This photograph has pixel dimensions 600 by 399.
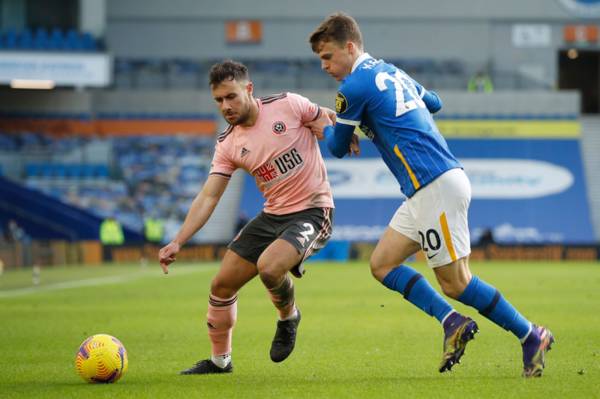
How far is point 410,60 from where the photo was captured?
161ft

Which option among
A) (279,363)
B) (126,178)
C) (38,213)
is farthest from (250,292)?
(126,178)

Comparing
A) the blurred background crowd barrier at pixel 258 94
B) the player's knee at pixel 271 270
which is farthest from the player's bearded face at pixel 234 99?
the blurred background crowd barrier at pixel 258 94

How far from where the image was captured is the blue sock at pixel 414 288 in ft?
27.5

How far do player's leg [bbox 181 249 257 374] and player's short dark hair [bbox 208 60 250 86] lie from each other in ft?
4.53

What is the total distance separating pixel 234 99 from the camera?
9.06 m

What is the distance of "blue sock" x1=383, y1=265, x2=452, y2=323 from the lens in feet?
27.5

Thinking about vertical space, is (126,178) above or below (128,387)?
below

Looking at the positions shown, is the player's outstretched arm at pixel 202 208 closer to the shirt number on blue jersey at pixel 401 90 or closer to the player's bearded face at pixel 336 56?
the player's bearded face at pixel 336 56

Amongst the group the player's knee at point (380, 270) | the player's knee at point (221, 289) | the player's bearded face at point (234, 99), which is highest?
the player's bearded face at point (234, 99)

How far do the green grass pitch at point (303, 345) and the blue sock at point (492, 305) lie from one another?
388 millimetres

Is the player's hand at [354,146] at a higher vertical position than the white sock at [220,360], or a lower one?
higher

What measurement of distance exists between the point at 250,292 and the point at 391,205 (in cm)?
2338

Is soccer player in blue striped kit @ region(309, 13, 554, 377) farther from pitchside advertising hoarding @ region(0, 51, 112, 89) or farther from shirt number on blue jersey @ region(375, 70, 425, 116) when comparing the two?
pitchside advertising hoarding @ region(0, 51, 112, 89)

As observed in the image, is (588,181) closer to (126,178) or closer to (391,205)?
(391,205)
